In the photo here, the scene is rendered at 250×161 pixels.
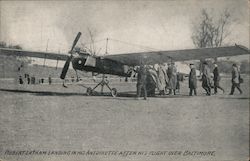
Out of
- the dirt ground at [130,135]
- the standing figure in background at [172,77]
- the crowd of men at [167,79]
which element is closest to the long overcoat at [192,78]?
the crowd of men at [167,79]

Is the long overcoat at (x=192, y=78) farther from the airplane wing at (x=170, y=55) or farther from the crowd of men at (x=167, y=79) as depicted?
the airplane wing at (x=170, y=55)

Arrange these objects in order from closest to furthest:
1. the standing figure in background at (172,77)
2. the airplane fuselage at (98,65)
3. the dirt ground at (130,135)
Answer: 1. the dirt ground at (130,135)
2. the airplane fuselage at (98,65)
3. the standing figure in background at (172,77)

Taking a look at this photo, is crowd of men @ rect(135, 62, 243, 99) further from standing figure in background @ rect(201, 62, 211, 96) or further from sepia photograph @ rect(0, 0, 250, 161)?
sepia photograph @ rect(0, 0, 250, 161)

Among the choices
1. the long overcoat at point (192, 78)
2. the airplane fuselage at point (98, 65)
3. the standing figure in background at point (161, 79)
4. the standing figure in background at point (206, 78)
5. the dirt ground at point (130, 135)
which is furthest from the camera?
the standing figure in background at point (161, 79)

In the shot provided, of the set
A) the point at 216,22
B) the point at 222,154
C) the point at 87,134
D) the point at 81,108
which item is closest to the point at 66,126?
the point at 87,134

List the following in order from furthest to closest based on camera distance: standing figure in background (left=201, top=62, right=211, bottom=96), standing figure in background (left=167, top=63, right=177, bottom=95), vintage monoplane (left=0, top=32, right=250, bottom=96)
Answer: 1. standing figure in background (left=167, top=63, right=177, bottom=95)
2. standing figure in background (left=201, top=62, right=211, bottom=96)
3. vintage monoplane (left=0, top=32, right=250, bottom=96)

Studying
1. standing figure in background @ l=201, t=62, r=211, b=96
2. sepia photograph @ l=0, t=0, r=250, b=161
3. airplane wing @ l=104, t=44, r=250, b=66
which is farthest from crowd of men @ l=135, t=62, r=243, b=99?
sepia photograph @ l=0, t=0, r=250, b=161

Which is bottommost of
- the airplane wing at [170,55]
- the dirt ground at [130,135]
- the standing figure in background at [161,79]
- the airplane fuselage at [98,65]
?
the dirt ground at [130,135]

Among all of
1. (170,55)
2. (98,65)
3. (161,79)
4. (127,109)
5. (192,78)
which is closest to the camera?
(127,109)

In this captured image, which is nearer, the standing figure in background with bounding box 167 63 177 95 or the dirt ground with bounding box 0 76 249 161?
the dirt ground with bounding box 0 76 249 161

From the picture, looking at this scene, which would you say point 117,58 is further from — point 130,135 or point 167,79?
point 130,135

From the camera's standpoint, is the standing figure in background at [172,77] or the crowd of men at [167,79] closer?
the crowd of men at [167,79]

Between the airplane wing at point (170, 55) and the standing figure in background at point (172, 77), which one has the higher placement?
the airplane wing at point (170, 55)

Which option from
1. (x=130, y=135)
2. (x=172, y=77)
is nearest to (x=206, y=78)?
(x=172, y=77)
